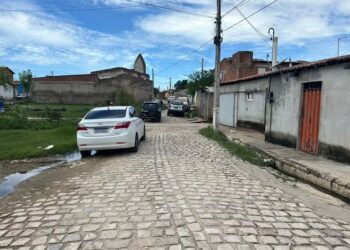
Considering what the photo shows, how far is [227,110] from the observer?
78.7ft

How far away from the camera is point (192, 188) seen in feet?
22.7

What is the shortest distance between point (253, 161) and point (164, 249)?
7.31m

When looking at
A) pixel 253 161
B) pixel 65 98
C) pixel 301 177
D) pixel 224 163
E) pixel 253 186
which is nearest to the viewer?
pixel 253 186

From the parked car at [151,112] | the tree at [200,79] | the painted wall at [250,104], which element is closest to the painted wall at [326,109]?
the painted wall at [250,104]

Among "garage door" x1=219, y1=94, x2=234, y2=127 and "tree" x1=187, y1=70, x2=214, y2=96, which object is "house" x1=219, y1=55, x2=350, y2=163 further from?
"tree" x1=187, y1=70, x2=214, y2=96

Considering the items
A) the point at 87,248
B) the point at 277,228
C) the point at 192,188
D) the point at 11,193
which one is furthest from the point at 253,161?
the point at 87,248

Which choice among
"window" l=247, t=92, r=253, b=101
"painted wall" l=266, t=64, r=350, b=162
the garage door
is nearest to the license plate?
"painted wall" l=266, t=64, r=350, b=162

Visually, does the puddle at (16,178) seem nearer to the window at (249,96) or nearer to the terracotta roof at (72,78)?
the window at (249,96)

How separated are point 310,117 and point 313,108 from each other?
0.33 m

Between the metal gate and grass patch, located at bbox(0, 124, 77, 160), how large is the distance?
854 centimetres

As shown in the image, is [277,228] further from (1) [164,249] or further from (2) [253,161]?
(2) [253,161]

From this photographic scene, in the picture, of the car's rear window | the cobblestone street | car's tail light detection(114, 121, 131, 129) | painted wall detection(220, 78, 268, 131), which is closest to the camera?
the cobblestone street

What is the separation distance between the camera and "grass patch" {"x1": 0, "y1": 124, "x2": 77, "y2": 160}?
1179 cm

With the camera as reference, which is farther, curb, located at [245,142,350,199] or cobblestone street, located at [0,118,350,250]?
curb, located at [245,142,350,199]
